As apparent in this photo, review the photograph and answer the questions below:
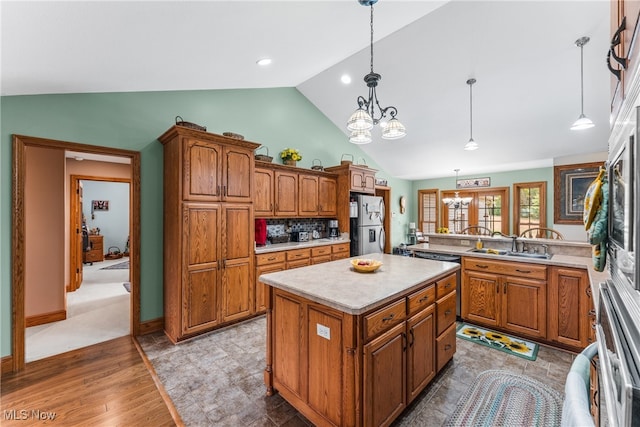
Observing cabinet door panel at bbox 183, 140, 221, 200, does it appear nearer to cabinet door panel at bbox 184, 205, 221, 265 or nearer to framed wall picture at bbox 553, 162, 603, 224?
cabinet door panel at bbox 184, 205, 221, 265

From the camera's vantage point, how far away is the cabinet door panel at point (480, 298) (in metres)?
3.05

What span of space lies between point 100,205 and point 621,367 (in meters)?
10.8

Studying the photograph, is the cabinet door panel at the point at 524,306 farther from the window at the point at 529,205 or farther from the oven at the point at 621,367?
the window at the point at 529,205

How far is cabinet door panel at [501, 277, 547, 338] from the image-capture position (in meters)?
2.77

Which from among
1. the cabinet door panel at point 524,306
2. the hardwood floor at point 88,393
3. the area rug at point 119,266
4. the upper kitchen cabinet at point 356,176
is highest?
the upper kitchen cabinet at point 356,176

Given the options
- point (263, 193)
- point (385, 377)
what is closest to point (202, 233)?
point (263, 193)

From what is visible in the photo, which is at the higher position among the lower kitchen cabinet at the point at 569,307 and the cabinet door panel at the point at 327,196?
the cabinet door panel at the point at 327,196

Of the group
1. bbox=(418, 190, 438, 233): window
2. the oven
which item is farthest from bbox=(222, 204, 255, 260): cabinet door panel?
bbox=(418, 190, 438, 233): window

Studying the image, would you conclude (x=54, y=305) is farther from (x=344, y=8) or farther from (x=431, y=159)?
(x=431, y=159)

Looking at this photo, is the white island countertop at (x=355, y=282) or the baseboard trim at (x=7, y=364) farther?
the baseboard trim at (x=7, y=364)

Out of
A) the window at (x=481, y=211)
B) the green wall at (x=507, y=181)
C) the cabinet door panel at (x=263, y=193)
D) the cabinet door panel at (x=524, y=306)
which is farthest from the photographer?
the window at (x=481, y=211)

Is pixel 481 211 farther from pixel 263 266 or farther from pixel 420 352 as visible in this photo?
pixel 420 352

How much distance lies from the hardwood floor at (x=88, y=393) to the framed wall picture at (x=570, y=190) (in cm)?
730

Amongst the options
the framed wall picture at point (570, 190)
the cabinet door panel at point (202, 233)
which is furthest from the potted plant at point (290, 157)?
the framed wall picture at point (570, 190)
